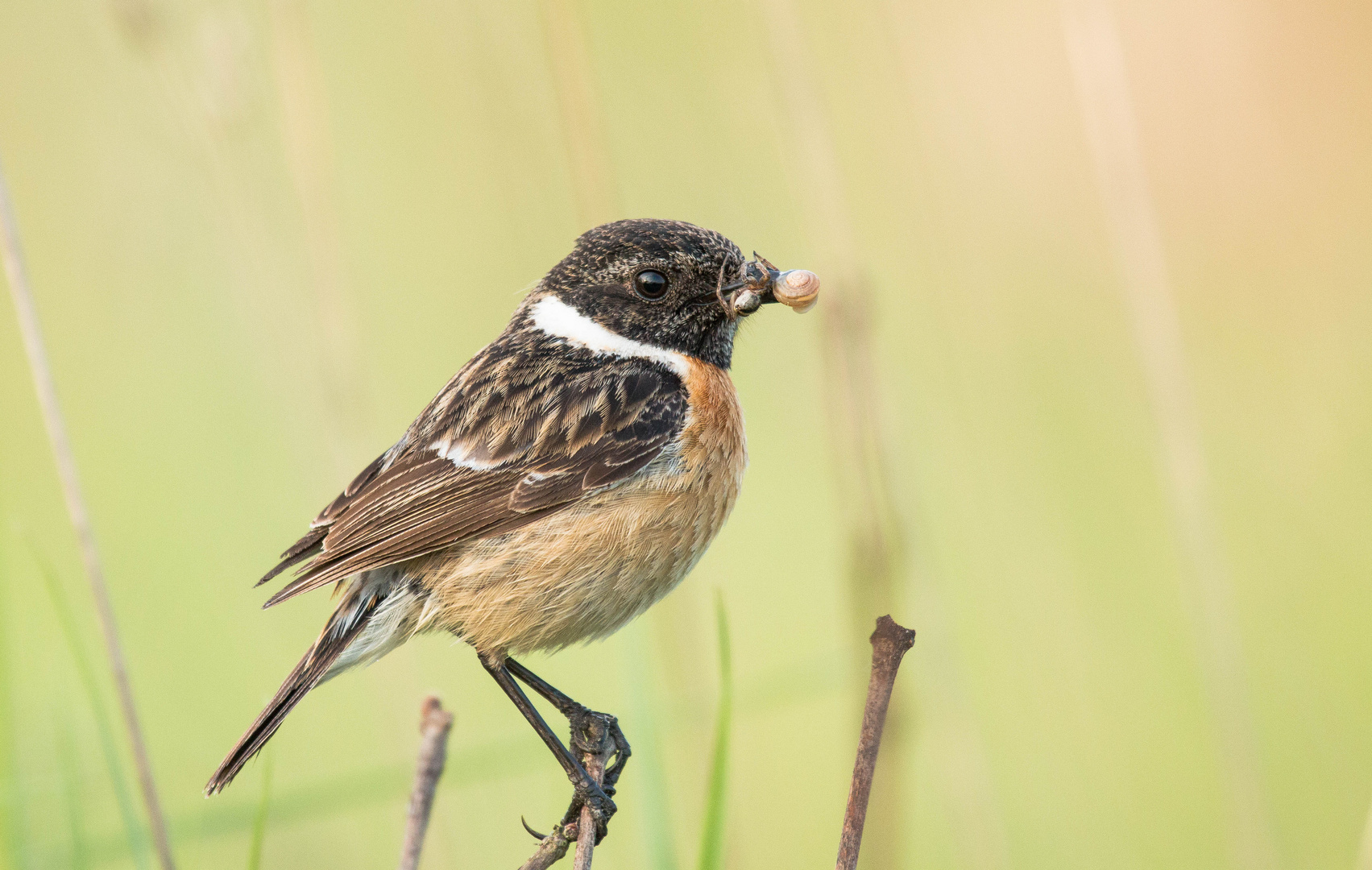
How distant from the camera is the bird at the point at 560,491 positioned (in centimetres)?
276

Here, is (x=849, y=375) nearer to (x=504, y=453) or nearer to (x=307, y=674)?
(x=504, y=453)

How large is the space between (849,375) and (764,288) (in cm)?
35

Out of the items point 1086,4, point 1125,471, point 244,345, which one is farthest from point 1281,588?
point 244,345

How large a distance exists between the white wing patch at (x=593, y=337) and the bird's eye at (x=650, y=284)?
0.43 ft

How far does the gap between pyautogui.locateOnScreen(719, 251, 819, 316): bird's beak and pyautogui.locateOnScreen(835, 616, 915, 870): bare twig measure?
126 cm

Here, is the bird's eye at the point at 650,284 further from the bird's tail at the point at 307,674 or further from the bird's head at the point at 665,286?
the bird's tail at the point at 307,674

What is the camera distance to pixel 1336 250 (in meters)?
4.97

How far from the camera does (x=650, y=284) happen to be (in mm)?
3182

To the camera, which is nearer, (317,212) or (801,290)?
(801,290)

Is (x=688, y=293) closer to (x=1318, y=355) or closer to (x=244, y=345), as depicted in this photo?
(x=244, y=345)

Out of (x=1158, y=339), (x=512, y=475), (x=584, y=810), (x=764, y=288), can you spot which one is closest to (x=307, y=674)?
(x=512, y=475)

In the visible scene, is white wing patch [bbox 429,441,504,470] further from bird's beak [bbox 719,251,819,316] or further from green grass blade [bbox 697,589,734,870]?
green grass blade [bbox 697,589,734,870]

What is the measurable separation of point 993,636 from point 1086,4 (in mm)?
2243

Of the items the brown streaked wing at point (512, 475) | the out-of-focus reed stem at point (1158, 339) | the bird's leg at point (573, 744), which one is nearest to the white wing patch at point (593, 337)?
the brown streaked wing at point (512, 475)
